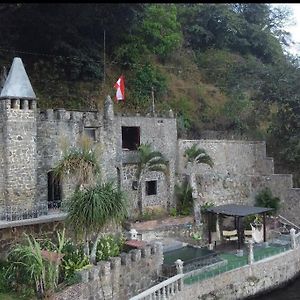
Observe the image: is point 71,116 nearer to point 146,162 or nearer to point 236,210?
point 146,162

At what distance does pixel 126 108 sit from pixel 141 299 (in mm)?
19235

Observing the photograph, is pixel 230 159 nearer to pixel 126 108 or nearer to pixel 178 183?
pixel 178 183

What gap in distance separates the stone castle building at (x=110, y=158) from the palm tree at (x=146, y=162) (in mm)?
356

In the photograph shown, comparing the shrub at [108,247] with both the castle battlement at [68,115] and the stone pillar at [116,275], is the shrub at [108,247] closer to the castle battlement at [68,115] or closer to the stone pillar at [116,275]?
the stone pillar at [116,275]

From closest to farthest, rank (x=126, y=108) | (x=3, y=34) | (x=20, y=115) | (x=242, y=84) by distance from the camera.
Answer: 1. (x=20, y=115)
2. (x=3, y=34)
3. (x=126, y=108)
4. (x=242, y=84)

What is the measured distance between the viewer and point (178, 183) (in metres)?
26.1

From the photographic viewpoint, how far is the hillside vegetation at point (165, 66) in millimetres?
28422

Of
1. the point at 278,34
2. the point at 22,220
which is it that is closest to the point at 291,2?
the point at 22,220

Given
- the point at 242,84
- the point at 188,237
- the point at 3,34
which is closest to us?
the point at 188,237

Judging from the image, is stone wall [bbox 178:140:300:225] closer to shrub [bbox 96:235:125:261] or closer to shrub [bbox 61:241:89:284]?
shrub [bbox 96:235:125:261]

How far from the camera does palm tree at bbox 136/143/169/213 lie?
2370 centimetres

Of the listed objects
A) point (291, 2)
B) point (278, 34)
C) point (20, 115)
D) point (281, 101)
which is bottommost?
point (291, 2)

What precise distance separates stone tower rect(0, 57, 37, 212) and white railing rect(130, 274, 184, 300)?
21.5ft

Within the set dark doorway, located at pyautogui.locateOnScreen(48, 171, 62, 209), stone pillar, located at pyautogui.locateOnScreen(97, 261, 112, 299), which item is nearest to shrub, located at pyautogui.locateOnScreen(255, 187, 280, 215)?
dark doorway, located at pyautogui.locateOnScreen(48, 171, 62, 209)
